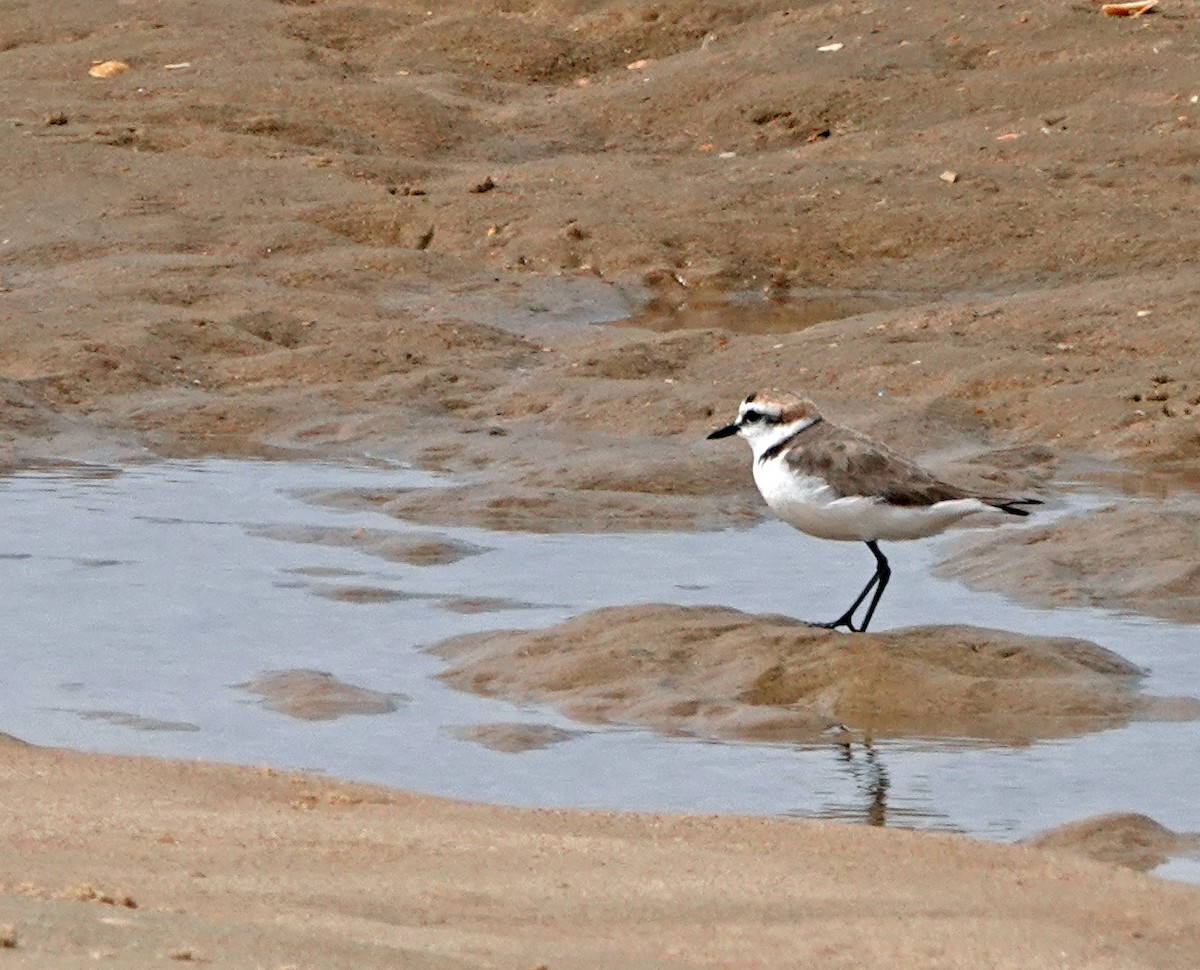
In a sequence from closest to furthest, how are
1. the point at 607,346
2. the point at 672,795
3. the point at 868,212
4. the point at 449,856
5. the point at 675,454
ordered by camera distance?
the point at 449,856 → the point at 672,795 → the point at 675,454 → the point at 607,346 → the point at 868,212

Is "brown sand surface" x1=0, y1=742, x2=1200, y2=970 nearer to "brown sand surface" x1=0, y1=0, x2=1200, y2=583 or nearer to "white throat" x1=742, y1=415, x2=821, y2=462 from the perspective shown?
"white throat" x1=742, y1=415, x2=821, y2=462

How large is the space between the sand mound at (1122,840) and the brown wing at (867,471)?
2.00 metres

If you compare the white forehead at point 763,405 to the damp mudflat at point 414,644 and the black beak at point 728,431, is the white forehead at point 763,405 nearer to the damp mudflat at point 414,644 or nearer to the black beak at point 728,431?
the black beak at point 728,431

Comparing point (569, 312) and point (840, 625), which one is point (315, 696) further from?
point (569, 312)

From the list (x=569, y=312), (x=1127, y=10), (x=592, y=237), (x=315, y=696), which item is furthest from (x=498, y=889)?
(x=1127, y=10)

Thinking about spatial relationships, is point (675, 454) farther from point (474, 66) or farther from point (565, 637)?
point (474, 66)

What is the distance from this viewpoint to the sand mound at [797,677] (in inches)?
266

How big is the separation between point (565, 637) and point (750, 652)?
0.64 m

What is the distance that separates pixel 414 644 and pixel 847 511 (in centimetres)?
150

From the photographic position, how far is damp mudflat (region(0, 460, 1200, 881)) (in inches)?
241

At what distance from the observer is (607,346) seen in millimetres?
12422

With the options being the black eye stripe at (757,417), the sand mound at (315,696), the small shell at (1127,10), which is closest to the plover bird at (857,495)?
the black eye stripe at (757,417)

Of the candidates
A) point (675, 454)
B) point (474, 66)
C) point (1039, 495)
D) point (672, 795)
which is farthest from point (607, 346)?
point (474, 66)

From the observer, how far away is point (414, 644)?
300 inches
